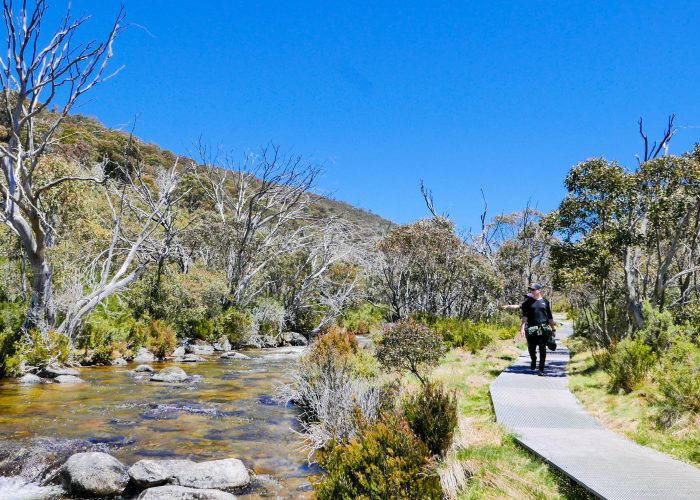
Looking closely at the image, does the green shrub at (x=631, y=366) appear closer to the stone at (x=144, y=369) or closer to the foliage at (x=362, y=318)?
the stone at (x=144, y=369)

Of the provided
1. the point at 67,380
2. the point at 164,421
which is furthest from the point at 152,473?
the point at 67,380

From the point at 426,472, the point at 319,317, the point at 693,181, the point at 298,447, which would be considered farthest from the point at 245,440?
the point at 319,317

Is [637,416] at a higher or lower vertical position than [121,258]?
lower

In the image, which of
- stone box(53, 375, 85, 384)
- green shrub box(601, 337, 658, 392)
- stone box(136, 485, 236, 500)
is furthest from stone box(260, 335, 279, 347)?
stone box(136, 485, 236, 500)

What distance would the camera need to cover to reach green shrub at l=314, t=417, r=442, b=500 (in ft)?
15.5

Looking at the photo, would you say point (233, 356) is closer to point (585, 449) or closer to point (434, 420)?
point (434, 420)

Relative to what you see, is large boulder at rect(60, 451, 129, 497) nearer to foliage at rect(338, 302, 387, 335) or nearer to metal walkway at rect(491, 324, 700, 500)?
metal walkway at rect(491, 324, 700, 500)

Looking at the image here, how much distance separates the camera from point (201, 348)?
2248cm

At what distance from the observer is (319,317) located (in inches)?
1206

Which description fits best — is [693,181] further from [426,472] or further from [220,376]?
[220,376]

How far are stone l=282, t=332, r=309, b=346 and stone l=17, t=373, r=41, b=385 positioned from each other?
50.0 ft

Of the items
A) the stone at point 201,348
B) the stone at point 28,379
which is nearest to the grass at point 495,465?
the stone at point 28,379

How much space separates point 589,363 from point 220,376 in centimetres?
1065

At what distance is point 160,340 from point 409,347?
12.9m
